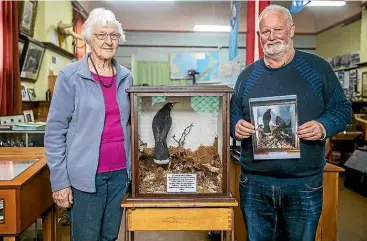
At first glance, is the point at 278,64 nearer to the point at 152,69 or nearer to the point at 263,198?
the point at 263,198

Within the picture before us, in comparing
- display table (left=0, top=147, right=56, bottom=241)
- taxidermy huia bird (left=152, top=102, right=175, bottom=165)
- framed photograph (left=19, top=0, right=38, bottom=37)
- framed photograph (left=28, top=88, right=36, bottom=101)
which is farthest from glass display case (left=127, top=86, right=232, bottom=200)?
framed photograph (left=28, top=88, right=36, bottom=101)

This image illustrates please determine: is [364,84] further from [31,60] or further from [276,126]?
[276,126]

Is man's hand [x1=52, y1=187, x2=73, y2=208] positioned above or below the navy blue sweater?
below

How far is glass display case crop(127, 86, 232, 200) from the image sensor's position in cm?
144

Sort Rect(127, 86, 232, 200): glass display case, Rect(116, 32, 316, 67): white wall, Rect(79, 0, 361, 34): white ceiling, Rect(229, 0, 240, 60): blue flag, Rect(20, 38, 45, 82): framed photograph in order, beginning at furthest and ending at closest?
1. Rect(116, 32, 316, 67): white wall
2. Rect(79, 0, 361, 34): white ceiling
3. Rect(229, 0, 240, 60): blue flag
4. Rect(20, 38, 45, 82): framed photograph
5. Rect(127, 86, 232, 200): glass display case

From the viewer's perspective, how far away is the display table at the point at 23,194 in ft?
5.29

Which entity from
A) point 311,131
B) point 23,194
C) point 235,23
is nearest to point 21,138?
point 23,194

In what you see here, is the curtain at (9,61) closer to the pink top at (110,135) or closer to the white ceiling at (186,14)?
the pink top at (110,135)

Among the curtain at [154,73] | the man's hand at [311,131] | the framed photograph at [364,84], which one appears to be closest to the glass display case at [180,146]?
the man's hand at [311,131]

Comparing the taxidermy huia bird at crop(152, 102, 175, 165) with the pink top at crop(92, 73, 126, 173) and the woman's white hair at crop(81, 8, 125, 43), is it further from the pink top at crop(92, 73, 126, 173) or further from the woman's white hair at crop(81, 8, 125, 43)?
the woman's white hair at crop(81, 8, 125, 43)

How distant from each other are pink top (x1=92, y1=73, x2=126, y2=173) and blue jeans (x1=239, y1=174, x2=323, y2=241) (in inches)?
23.2

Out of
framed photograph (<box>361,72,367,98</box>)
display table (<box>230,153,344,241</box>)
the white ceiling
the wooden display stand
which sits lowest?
display table (<box>230,153,344,241</box>)

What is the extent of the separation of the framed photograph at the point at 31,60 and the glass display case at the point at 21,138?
187 cm

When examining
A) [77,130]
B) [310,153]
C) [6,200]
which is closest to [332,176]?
[310,153]
